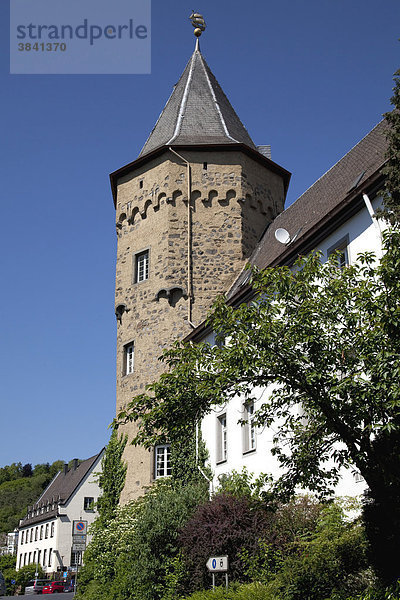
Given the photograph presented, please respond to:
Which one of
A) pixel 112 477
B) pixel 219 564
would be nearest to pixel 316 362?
pixel 219 564

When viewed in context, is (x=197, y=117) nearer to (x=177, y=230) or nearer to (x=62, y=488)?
(x=177, y=230)

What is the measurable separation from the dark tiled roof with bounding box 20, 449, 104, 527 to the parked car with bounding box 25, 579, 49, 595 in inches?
451

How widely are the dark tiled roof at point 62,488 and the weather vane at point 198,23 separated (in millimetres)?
37827

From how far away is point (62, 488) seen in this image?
66.3m

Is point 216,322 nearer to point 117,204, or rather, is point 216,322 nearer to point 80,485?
point 117,204

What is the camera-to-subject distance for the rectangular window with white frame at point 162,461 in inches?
891

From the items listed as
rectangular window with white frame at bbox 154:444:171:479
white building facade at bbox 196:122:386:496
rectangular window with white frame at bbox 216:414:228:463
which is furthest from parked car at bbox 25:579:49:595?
rectangular window with white frame at bbox 216:414:228:463

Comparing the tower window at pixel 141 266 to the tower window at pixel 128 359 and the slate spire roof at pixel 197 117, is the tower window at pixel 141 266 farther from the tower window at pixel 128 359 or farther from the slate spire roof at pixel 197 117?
the slate spire roof at pixel 197 117

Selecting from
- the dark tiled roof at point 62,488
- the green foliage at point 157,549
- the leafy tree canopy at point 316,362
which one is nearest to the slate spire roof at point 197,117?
the green foliage at point 157,549

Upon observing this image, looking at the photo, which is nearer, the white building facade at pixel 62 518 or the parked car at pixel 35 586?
the parked car at pixel 35 586

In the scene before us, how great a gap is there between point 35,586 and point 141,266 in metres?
30.1

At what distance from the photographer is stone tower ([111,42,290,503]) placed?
23.9m

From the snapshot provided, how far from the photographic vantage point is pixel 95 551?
2241 cm

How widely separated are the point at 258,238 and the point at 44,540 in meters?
47.6
